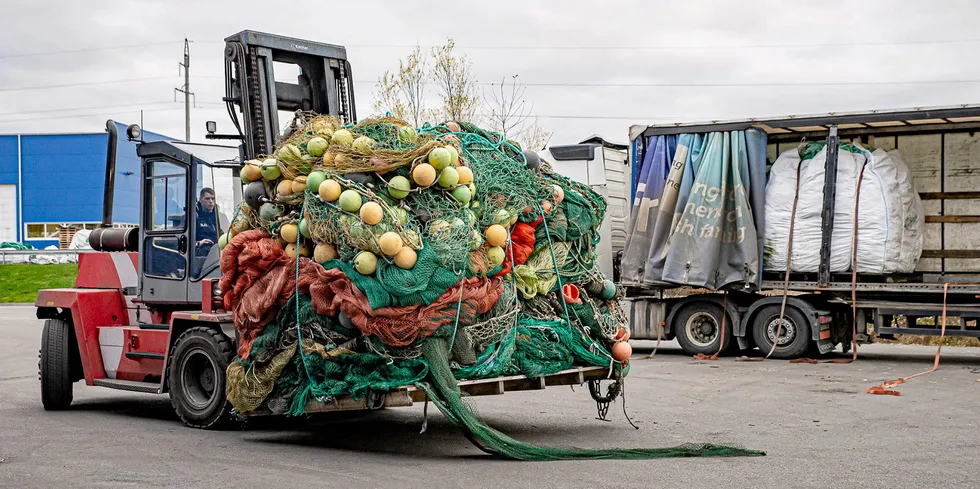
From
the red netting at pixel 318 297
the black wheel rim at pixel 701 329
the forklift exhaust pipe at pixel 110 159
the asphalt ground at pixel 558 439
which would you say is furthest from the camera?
the black wheel rim at pixel 701 329

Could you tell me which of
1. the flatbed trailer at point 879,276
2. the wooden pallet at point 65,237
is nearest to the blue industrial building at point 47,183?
the wooden pallet at point 65,237

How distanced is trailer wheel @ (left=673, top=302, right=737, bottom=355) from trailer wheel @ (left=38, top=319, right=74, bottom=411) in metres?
9.61

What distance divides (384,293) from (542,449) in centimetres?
168

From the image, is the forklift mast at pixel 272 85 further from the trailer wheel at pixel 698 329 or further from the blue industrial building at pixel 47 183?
the blue industrial building at pixel 47 183

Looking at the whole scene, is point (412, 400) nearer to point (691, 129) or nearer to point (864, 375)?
point (864, 375)

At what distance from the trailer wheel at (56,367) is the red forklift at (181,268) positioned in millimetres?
11

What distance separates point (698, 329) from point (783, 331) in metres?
1.43

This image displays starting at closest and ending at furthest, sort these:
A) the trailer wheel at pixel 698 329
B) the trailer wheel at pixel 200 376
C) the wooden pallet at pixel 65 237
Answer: the trailer wheel at pixel 200 376, the trailer wheel at pixel 698 329, the wooden pallet at pixel 65 237

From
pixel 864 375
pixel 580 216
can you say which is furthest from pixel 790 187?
pixel 580 216

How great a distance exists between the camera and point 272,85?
10.3m

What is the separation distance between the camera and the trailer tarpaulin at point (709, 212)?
16141 millimetres

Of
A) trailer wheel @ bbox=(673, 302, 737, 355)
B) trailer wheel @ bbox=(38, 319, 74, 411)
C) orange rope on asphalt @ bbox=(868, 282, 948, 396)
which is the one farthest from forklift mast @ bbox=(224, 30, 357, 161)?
trailer wheel @ bbox=(673, 302, 737, 355)

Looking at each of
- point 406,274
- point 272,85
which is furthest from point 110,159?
point 406,274

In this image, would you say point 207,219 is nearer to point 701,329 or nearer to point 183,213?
point 183,213
